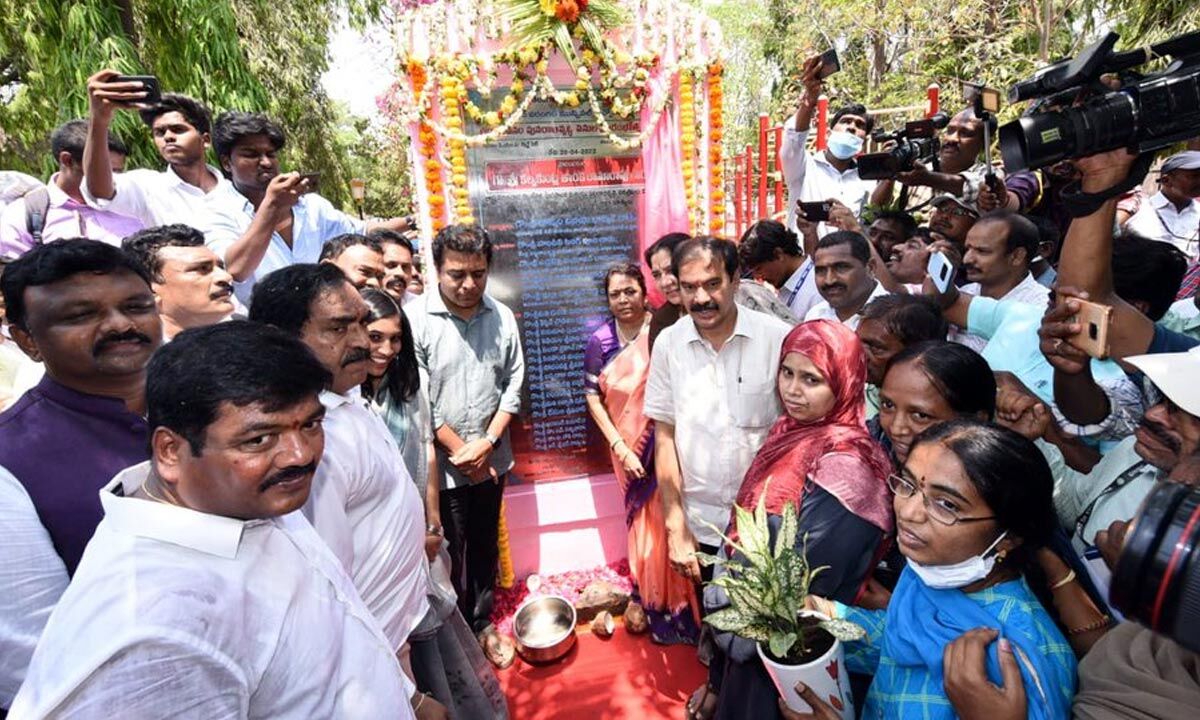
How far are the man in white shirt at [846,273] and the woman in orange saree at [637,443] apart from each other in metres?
0.93

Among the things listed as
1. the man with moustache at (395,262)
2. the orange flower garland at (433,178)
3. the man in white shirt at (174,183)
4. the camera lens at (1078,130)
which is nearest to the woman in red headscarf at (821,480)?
the camera lens at (1078,130)

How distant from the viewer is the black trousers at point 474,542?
3180 millimetres

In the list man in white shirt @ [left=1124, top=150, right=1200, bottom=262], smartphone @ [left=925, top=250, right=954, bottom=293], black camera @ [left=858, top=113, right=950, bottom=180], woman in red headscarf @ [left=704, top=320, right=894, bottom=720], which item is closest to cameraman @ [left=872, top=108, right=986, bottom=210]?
black camera @ [left=858, top=113, right=950, bottom=180]

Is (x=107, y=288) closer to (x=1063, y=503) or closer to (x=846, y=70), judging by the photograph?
(x=1063, y=503)

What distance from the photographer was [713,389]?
98.9 inches

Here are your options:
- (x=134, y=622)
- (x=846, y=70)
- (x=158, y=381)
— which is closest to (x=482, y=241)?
(x=158, y=381)

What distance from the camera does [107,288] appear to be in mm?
1567

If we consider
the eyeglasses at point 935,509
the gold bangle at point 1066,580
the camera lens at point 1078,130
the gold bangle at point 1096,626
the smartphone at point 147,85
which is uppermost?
the smartphone at point 147,85

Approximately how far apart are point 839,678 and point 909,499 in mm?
470

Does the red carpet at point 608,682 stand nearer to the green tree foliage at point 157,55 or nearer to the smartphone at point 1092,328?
the smartphone at point 1092,328

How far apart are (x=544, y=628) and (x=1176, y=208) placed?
16.4 ft

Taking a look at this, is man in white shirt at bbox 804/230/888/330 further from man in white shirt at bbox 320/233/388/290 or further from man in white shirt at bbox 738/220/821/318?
man in white shirt at bbox 320/233/388/290

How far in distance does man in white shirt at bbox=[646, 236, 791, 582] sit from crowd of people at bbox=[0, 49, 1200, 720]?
1 cm

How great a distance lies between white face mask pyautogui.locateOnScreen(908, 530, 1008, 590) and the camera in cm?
136
